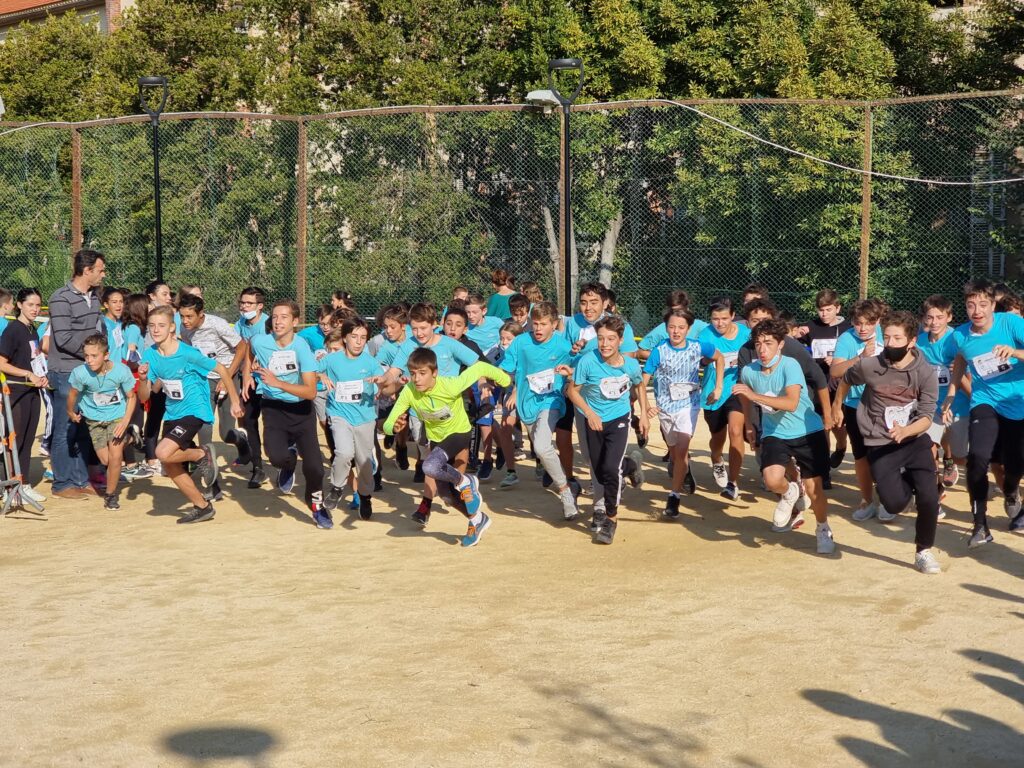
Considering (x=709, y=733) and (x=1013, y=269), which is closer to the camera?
(x=709, y=733)

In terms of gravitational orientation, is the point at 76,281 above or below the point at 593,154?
below

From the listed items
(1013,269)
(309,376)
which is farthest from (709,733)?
(1013,269)

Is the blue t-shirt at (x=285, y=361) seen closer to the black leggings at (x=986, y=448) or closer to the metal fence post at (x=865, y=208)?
the black leggings at (x=986, y=448)

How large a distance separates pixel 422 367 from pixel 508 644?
2.71m

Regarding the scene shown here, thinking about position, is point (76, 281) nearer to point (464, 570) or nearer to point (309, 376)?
point (309, 376)

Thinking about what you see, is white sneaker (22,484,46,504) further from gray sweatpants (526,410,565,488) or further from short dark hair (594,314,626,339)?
short dark hair (594,314,626,339)

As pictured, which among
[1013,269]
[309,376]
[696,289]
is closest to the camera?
[309,376]

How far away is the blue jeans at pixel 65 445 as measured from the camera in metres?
11.4

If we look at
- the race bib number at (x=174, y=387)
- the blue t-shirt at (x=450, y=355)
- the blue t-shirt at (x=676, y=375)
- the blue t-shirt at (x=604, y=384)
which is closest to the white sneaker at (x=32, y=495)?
the race bib number at (x=174, y=387)

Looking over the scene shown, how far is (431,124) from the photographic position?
1753 centimetres

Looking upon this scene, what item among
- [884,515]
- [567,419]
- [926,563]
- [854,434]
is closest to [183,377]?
[567,419]

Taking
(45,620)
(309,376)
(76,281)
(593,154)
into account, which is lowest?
(45,620)

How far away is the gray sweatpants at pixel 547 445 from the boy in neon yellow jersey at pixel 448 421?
84 centimetres

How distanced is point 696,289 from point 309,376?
289 inches
